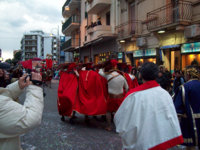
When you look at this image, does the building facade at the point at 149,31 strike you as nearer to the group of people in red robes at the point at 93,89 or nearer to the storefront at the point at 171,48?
the storefront at the point at 171,48

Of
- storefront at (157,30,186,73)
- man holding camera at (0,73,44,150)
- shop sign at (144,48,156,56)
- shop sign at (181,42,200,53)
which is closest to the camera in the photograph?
man holding camera at (0,73,44,150)

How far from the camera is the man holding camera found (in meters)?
1.69

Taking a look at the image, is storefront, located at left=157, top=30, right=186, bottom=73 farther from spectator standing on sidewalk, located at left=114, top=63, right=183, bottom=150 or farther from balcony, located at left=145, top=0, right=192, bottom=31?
spectator standing on sidewalk, located at left=114, top=63, right=183, bottom=150

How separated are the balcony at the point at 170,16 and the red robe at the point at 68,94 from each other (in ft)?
25.6

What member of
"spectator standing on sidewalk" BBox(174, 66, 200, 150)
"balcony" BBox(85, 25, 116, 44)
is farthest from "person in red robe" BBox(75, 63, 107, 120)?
"balcony" BBox(85, 25, 116, 44)

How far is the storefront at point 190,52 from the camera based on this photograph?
11989 mm

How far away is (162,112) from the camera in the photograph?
8.15 feet

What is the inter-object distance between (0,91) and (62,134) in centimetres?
432

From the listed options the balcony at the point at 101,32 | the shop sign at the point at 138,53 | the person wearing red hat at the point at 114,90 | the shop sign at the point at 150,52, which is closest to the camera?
the person wearing red hat at the point at 114,90

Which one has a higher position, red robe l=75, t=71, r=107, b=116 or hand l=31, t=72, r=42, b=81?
hand l=31, t=72, r=42, b=81

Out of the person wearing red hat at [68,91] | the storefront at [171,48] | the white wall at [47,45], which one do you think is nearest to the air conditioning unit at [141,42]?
the storefront at [171,48]

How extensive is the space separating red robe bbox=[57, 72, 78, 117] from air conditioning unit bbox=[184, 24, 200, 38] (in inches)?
292

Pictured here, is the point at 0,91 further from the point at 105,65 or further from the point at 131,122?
the point at 105,65

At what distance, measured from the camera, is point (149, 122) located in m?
2.44
